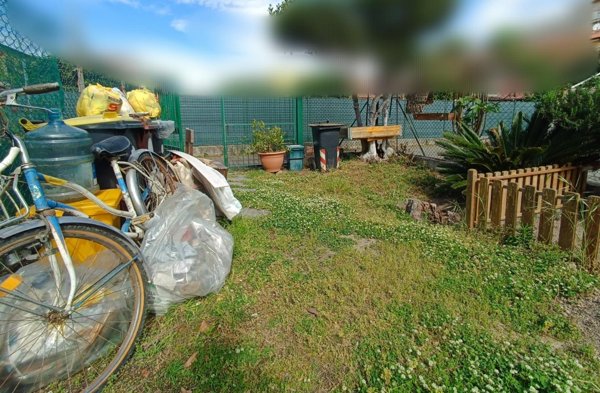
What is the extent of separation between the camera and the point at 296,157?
26.0 feet

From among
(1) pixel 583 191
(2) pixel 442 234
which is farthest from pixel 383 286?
(1) pixel 583 191

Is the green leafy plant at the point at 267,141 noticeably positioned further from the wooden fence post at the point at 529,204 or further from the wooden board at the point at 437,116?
the wooden fence post at the point at 529,204

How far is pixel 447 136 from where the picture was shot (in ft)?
16.1

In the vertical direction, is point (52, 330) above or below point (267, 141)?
below

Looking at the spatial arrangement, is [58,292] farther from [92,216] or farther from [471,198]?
[471,198]

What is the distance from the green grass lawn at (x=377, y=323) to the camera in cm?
168

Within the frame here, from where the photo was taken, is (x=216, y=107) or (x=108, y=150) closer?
(x=108, y=150)

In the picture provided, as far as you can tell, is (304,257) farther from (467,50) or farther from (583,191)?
(467,50)

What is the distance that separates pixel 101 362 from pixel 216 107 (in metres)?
8.96

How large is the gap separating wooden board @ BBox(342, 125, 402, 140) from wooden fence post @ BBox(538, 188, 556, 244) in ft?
17.0

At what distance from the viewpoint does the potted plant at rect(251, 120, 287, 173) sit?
25.2ft

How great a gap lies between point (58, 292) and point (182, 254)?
0.69 meters

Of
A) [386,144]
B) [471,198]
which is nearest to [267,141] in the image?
[386,144]

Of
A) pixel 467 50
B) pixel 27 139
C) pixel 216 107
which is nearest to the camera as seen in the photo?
pixel 27 139
